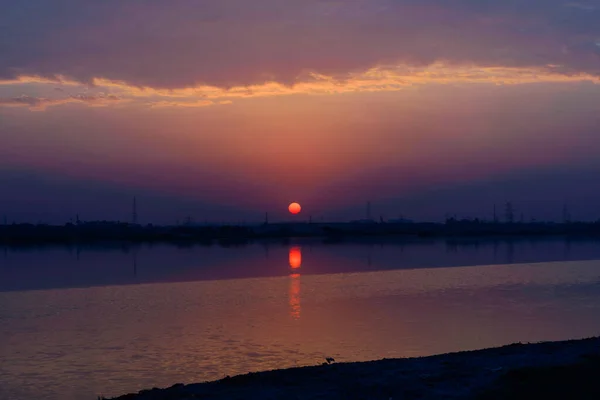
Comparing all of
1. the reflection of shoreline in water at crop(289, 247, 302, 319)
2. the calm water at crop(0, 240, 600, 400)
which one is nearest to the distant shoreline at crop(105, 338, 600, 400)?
the calm water at crop(0, 240, 600, 400)

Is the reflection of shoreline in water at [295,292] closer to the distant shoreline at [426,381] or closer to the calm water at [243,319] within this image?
the calm water at [243,319]

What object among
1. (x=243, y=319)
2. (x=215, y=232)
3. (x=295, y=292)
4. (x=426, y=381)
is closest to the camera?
(x=426, y=381)

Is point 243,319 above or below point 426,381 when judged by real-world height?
below

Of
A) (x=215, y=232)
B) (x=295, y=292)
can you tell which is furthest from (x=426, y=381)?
(x=215, y=232)

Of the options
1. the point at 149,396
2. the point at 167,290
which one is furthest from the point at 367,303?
the point at 149,396

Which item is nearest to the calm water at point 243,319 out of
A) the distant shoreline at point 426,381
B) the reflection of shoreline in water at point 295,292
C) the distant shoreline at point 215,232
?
the reflection of shoreline in water at point 295,292

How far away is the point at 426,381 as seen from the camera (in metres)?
10.2

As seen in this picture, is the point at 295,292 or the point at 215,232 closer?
the point at 295,292

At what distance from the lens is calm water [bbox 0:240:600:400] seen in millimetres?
13016

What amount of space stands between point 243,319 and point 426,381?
9090mm

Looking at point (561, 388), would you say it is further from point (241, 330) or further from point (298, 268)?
point (298, 268)

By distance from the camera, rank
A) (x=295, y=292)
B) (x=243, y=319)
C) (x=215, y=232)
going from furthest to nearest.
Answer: (x=215, y=232) < (x=295, y=292) < (x=243, y=319)

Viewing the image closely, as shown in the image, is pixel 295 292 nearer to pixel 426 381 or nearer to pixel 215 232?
pixel 426 381

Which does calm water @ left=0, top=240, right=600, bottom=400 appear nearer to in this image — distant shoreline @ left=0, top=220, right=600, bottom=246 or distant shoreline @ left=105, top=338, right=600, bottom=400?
distant shoreline @ left=105, top=338, right=600, bottom=400
